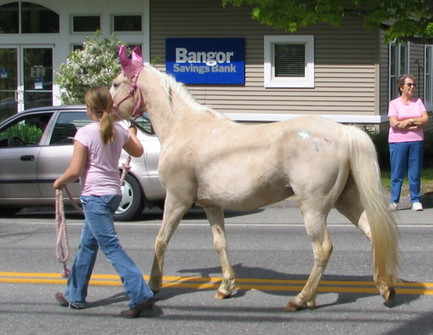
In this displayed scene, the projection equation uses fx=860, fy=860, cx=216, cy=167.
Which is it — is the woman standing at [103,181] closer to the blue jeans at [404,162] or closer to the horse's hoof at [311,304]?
the horse's hoof at [311,304]

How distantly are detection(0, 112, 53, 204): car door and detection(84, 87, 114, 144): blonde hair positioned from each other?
593 cm

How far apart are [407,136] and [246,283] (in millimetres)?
6170

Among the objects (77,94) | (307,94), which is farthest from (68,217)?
(307,94)

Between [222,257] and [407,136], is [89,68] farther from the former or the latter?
[222,257]

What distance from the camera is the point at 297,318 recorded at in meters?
6.74

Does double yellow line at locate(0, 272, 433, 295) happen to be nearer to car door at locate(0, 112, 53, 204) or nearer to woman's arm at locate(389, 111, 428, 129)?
car door at locate(0, 112, 53, 204)

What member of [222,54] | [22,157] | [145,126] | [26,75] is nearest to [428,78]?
[222,54]

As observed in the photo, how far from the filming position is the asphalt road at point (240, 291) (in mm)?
6598

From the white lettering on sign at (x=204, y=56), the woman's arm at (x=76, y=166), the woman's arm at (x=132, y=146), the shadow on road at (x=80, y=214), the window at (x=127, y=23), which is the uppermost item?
the window at (x=127, y=23)

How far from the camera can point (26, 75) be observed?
2320cm

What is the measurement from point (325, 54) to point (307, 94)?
1107 mm

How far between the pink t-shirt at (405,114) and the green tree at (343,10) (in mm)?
3802

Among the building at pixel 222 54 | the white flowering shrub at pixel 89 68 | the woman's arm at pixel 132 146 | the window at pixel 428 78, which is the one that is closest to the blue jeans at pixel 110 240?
the woman's arm at pixel 132 146

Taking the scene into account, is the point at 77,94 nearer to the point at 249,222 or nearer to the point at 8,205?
the point at 8,205
